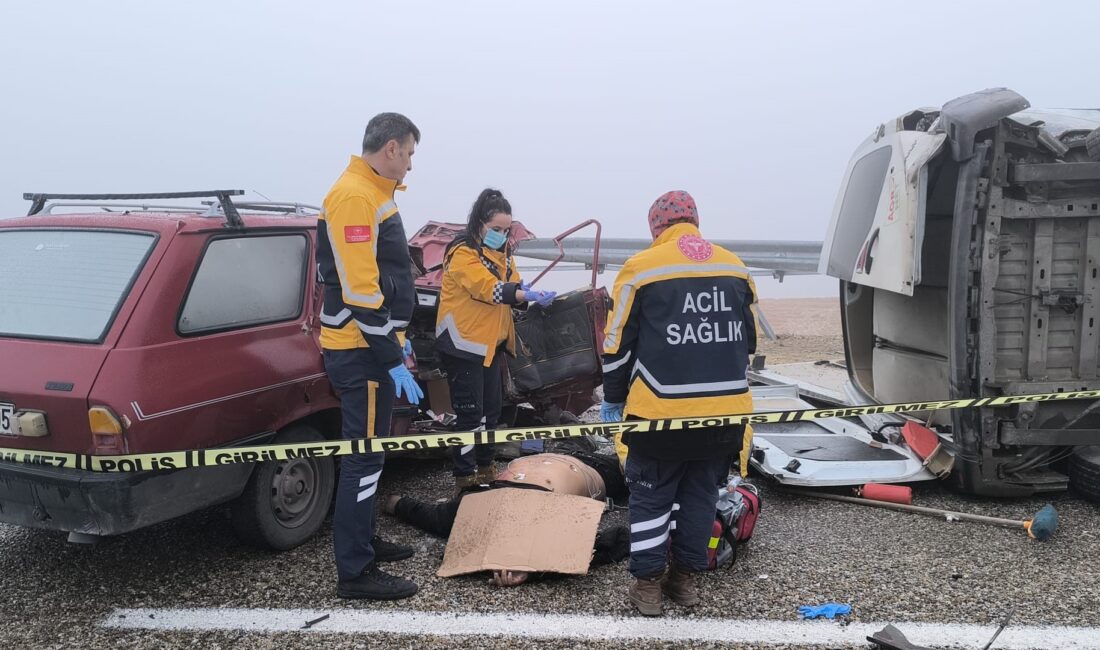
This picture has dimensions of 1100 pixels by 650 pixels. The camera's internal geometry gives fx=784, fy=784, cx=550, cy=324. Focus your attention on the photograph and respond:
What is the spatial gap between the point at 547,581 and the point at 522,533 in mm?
233

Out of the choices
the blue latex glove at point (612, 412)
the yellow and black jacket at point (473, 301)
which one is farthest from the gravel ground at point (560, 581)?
the yellow and black jacket at point (473, 301)

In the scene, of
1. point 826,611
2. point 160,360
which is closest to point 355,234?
point 160,360

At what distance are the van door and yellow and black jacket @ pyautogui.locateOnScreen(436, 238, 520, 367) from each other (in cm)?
221

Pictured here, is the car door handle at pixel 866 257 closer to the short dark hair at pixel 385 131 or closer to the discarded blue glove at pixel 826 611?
the discarded blue glove at pixel 826 611

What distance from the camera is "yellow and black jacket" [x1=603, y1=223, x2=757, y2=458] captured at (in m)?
3.06

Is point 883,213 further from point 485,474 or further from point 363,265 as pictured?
point 363,265

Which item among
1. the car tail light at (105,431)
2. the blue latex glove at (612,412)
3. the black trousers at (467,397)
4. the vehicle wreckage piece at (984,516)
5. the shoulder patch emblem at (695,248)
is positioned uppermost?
the shoulder patch emblem at (695,248)

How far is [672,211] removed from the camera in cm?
326

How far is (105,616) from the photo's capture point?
3.13 m

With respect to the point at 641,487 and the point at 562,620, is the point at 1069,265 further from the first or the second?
the point at 562,620

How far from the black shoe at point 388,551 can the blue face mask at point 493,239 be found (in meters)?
1.67

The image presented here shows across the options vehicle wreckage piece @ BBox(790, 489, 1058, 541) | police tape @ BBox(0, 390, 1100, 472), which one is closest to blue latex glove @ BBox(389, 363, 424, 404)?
police tape @ BBox(0, 390, 1100, 472)

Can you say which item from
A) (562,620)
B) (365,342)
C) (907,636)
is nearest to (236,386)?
(365,342)

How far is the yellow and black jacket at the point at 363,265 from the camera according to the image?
3.13 metres
